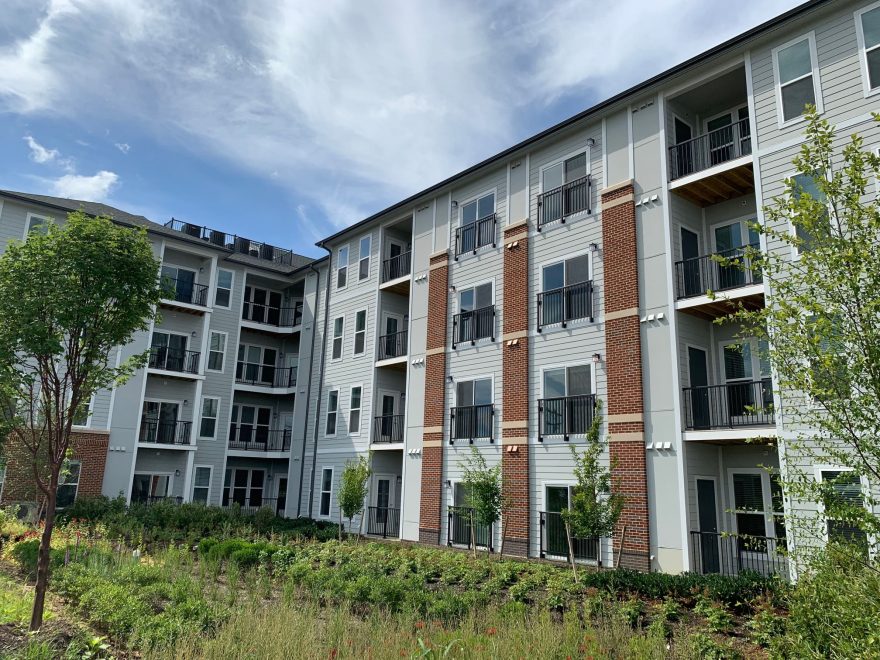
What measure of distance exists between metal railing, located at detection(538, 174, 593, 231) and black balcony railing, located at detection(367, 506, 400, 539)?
11619mm

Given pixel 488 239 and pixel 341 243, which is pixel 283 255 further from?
pixel 488 239

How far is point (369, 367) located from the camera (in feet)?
82.5

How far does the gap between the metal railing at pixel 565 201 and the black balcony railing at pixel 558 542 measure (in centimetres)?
845

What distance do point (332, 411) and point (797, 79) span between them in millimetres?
19831

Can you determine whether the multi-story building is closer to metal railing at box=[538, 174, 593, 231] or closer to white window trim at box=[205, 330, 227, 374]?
metal railing at box=[538, 174, 593, 231]

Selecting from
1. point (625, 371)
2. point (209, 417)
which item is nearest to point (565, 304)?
point (625, 371)

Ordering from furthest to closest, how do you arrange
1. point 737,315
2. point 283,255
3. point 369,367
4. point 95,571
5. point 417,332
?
point 283,255 < point 369,367 < point 417,332 < point 95,571 < point 737,315

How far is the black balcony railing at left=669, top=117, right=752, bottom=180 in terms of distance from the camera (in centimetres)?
1617

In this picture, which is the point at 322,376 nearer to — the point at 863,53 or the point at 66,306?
the point at 66,306

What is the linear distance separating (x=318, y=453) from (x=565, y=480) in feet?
42.0

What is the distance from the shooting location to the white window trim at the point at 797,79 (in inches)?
551

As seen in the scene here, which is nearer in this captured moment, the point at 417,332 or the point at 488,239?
the point at 488,239

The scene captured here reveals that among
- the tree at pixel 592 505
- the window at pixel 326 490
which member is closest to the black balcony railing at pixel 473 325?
the tree at pixel 592 505

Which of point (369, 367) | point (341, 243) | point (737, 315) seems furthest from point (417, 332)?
point (737, 315)
